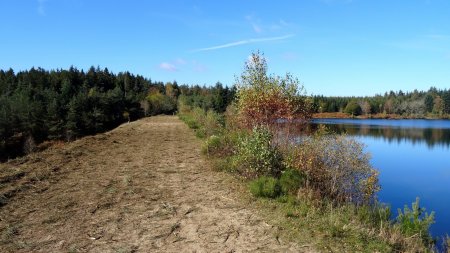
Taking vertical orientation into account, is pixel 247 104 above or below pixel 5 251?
above

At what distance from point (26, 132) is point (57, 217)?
5800 centimetres

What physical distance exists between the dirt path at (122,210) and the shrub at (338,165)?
2604 mm

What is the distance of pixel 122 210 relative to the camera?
24.7ft

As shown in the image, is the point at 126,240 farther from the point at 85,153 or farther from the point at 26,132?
the point at 26,132

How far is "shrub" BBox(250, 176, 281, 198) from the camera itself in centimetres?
848

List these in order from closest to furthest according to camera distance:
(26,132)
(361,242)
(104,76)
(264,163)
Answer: (361,242) < (264,163) < (26,132) < (104,76)

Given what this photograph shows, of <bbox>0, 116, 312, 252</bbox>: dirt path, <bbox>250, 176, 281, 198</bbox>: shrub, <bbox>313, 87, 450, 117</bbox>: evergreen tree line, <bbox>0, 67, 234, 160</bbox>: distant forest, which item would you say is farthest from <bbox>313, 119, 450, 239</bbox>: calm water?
<bbox>313, 87, 450, 117</bbox>: evergreen tree line

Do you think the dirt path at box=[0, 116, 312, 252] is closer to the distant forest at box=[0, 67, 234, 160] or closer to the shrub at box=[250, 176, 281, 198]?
the shrub at box=[250, 176, 281, 198]

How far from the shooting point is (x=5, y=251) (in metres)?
5.37

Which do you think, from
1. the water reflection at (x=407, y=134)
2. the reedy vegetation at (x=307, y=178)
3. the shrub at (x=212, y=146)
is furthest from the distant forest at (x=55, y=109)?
the reedy vegetation at (x=307, y=178)

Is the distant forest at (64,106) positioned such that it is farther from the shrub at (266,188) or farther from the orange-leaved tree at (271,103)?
the shrub at (266,188)

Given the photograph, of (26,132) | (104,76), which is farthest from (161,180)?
(104,76)

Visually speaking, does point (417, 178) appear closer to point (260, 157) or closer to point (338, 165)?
point (338, 165)

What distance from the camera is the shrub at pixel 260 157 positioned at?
989 centimetres
